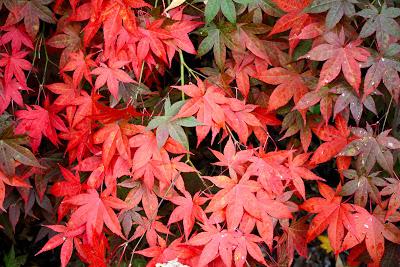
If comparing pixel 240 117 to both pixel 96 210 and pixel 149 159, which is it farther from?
pixel 96 210

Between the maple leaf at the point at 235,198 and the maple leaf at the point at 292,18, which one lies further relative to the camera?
the maple leaf at the point at 292,18

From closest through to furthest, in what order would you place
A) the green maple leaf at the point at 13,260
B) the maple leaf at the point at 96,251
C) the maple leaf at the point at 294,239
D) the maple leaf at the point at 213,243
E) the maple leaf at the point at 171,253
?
1. the maple leaf at the point at 213,243
2. the maple leaf at the point at 171,253
3. the maple leaf at the point at 96,251
4. the maple leaf at the point at 294,239
5. the green maple leaf at the point at 13,260

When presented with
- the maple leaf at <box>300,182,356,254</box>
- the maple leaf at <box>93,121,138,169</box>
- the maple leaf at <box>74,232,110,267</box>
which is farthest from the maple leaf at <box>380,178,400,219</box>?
the maple leaf at <box>74,232,110,267</box>

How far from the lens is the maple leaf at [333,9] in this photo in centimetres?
193

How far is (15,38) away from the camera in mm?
2260

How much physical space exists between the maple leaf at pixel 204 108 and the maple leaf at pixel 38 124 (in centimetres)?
59

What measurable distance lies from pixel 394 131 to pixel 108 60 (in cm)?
117

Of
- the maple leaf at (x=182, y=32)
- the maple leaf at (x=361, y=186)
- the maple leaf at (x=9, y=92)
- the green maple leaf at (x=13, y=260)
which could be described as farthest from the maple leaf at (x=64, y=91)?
the green maple leaf at (x=13, y=260)

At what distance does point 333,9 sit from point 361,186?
2.18 ft

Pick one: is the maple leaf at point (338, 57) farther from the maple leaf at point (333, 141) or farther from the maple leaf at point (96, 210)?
the maple leaf at point (96, 210)

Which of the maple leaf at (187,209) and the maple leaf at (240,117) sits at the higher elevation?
the maple leaf at (240,117)

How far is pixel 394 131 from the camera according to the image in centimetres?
222

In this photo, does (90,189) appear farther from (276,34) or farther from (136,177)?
(276,34)

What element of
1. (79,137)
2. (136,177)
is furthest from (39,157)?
(136,177)
